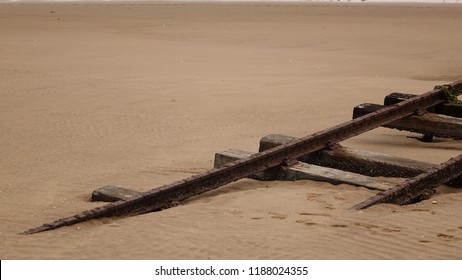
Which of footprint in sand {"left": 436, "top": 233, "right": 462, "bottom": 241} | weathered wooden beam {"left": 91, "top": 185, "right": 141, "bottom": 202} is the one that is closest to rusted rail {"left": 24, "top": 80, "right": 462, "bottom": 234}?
weathered wooden beam {"left": 91, "top": 185, "right": 141, "bottom": 202}

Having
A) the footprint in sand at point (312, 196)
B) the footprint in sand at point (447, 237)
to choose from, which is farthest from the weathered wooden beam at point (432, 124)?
the footprint in sand at point (447, 237)

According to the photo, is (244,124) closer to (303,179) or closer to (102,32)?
(303,179)

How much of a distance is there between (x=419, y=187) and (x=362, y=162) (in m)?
1.06

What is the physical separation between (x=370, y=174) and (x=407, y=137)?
284 cm

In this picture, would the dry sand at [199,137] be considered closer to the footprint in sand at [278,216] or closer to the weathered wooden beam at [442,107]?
the footprint in sand at [278,216]

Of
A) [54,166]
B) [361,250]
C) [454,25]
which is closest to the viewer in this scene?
[361,250]

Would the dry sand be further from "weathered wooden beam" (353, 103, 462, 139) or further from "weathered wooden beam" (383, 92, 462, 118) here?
"weathered wooden beam" (383, 92, 462, 118)

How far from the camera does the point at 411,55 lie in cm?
2222

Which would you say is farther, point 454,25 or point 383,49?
point 454,25

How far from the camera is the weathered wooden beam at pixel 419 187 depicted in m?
6.59

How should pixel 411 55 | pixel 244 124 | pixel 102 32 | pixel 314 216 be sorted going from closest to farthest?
pixel 314 216
pixel 244 124
pixel 411 55
pixel 102 32

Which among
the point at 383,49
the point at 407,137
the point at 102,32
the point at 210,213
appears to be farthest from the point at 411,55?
the point at 210,213

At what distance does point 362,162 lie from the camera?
7.87 meters

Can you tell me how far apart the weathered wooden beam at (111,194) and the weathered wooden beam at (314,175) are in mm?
1102
